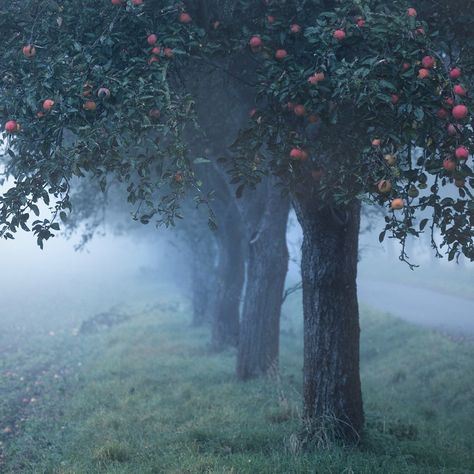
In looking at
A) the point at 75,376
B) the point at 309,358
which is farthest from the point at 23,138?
the point at 75,376

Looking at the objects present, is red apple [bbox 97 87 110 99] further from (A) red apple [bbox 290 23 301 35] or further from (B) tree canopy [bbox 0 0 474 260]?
(A) red apple [bbox 290 23 301 35]

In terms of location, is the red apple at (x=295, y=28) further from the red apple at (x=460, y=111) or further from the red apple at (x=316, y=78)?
the red apple at (x=460, y=111)

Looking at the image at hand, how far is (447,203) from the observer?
22.2 feet

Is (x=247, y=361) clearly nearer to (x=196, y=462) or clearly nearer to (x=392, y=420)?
(x=392, y=420)

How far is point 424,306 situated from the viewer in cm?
2964

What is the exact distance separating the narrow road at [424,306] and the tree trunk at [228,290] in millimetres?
8087

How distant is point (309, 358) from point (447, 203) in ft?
10.6

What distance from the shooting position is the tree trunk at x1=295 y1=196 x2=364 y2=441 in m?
8.45

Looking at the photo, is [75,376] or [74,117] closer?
[74,117]

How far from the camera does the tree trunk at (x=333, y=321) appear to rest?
8445 millimetres

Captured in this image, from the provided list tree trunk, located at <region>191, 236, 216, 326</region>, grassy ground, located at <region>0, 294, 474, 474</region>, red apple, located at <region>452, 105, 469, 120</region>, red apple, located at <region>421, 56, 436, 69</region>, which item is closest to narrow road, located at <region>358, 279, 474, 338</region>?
grassy ground, located at <region>0, 294, 474, 474</region>

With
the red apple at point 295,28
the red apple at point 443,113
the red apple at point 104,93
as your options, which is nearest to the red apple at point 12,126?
the red apple at point 104,93

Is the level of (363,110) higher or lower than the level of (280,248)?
higher

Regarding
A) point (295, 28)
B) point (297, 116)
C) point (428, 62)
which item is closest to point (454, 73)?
point (428, 62)
